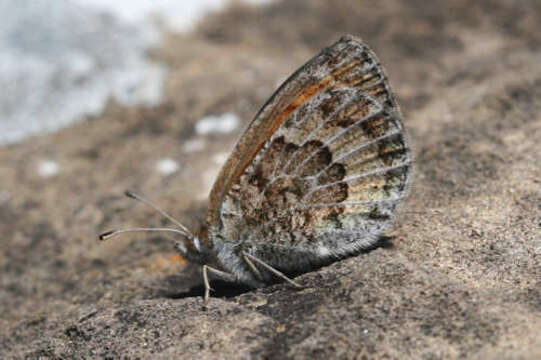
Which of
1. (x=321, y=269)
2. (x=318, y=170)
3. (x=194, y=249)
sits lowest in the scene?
(x=321, y=269)

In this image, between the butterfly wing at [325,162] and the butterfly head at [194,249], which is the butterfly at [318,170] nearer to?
the butterfly wing at [325,162]

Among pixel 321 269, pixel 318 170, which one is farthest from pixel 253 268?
pixel 318 170

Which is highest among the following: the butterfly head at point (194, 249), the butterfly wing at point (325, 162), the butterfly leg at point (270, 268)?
the butterfly wing at point (325, 162)

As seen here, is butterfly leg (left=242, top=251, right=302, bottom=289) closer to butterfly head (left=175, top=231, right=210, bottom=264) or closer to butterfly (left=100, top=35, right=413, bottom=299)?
butterfly (left=100, top=35, right=413, bottom=299)

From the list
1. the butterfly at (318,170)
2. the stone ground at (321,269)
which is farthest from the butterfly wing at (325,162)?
the stone ground at (321,269)

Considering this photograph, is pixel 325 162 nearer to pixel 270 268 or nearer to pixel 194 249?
pixel 270 268

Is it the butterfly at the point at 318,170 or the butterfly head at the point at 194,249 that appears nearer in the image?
the butterfly at the point at 318,170
